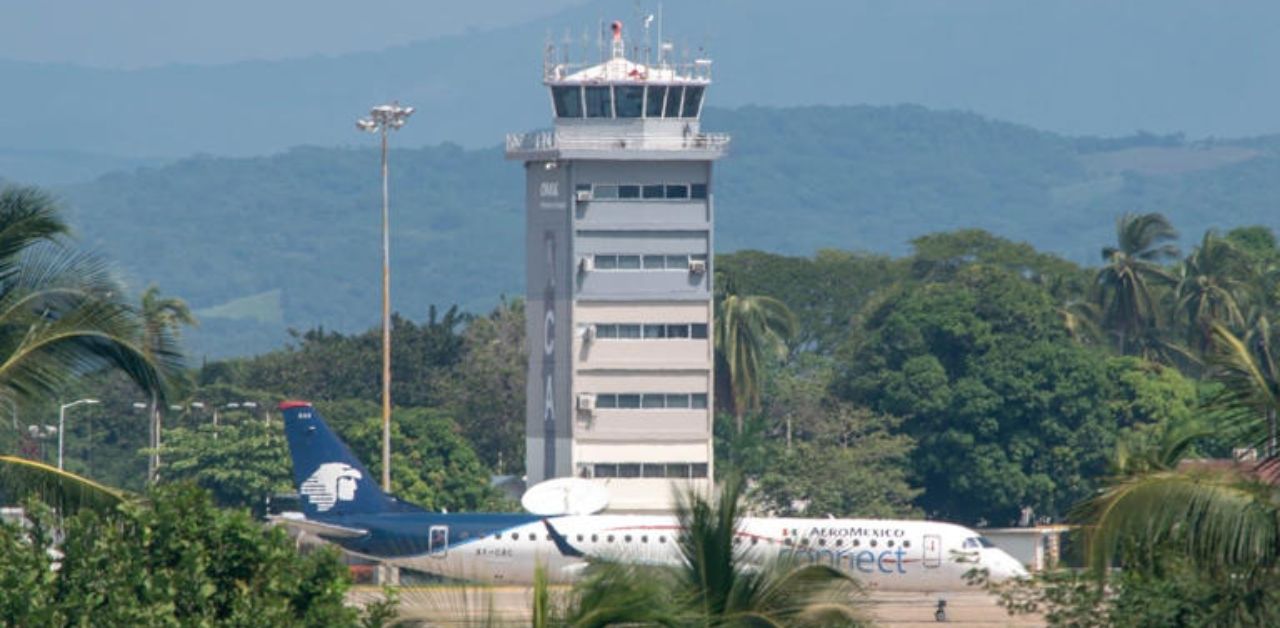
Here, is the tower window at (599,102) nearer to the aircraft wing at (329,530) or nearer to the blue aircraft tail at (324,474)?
the blue aircraft tail at (324,474)

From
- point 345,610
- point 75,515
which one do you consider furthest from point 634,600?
point 75,515

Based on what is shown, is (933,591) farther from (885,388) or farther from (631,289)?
(885,388)

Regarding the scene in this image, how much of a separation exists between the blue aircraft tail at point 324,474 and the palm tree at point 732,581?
5816 cm

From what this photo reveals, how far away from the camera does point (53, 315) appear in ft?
117

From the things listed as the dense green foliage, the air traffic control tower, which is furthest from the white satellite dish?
the dense green foliage

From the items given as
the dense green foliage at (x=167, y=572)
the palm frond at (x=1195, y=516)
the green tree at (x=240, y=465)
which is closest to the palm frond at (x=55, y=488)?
the dense green foliage at (x=167, y=572)

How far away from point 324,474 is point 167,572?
55.7 meters

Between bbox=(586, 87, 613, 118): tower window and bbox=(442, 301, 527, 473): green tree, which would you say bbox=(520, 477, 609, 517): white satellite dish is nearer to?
bbox=(586, 87, 613, 118): tower window

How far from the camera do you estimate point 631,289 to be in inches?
4550

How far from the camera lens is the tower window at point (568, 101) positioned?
115000mm

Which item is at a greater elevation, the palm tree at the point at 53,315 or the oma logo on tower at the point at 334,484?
the palm tree at the point at 53,315

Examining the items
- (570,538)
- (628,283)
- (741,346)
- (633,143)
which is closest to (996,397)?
(741,346)

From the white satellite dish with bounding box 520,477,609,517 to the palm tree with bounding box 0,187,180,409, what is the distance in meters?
64.5

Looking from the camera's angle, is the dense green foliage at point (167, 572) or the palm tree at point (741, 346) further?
the palm tree at point (741, 346)
